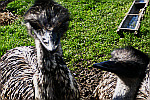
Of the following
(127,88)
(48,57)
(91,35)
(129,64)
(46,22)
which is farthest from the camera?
(91,35)

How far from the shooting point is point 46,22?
197 centimetres

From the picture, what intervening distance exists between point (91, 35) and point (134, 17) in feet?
4.71

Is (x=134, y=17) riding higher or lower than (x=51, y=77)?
higher

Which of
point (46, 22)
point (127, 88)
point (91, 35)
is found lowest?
point (127, 88)

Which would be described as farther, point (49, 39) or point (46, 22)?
point (46, 22)

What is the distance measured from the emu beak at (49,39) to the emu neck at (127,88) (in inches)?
43.5

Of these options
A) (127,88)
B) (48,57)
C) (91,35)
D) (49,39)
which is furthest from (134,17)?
(49,39)

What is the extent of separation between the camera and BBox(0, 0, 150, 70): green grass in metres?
4.16

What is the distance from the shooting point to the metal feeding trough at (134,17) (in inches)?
186

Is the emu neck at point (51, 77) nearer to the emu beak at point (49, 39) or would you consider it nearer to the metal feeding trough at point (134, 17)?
the emu beak at point (49, 39)

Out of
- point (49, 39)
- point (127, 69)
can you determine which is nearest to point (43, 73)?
point (49, 39)

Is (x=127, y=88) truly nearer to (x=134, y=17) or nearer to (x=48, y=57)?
(x=48, y=57)

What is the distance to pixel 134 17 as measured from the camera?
17.1ft

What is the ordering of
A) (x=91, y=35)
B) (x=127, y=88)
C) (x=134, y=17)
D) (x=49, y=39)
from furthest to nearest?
(x=134, y=17) < (x=91, y=35) < (x=127, y=88) < (x=49, y=39)
